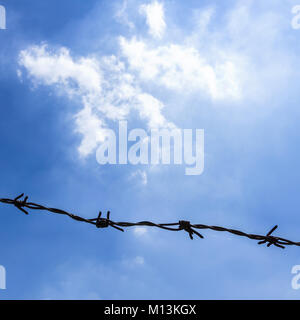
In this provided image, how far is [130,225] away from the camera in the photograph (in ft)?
10.4

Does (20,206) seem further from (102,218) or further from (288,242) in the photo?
(288,242)

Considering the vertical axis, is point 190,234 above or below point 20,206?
below
